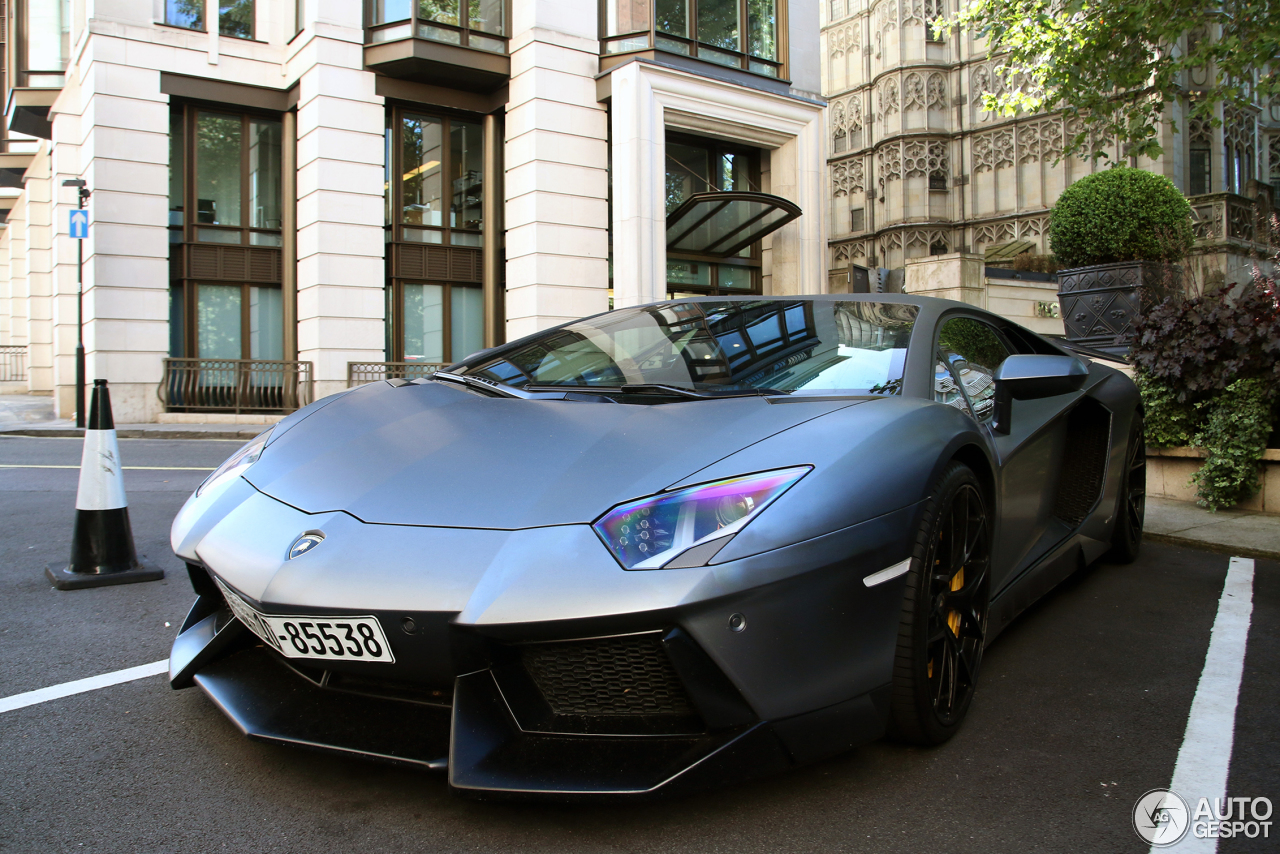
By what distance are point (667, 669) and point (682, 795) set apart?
24 centimetres

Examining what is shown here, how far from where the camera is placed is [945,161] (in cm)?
3484

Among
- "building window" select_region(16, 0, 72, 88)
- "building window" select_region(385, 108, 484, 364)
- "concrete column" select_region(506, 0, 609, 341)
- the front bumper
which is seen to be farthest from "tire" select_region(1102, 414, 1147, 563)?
"building window" select_region(16, 0, 72, 88)

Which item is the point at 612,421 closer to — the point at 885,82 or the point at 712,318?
the point at 712,318

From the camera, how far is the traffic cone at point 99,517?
378cm

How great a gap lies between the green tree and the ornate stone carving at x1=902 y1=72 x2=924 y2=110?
83.5ft

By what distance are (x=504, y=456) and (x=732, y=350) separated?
36.4 inches

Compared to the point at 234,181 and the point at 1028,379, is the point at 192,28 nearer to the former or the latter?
the point at 234,181

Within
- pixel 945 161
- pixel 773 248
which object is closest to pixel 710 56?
pixel 773 248

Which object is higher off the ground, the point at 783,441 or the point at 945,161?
the point at 945,161

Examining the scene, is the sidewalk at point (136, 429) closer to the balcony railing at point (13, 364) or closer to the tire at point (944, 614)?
the tire at point (944, 614)

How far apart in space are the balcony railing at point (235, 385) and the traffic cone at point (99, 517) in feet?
40.1

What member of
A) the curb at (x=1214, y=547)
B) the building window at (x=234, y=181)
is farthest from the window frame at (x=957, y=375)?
the building window at (x=234, y=181)

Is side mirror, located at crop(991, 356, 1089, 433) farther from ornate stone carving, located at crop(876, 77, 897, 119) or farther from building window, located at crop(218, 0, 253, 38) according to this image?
ornate stone carving, located at crop(876, 77, 897, 119)

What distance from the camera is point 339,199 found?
15.6 metres
